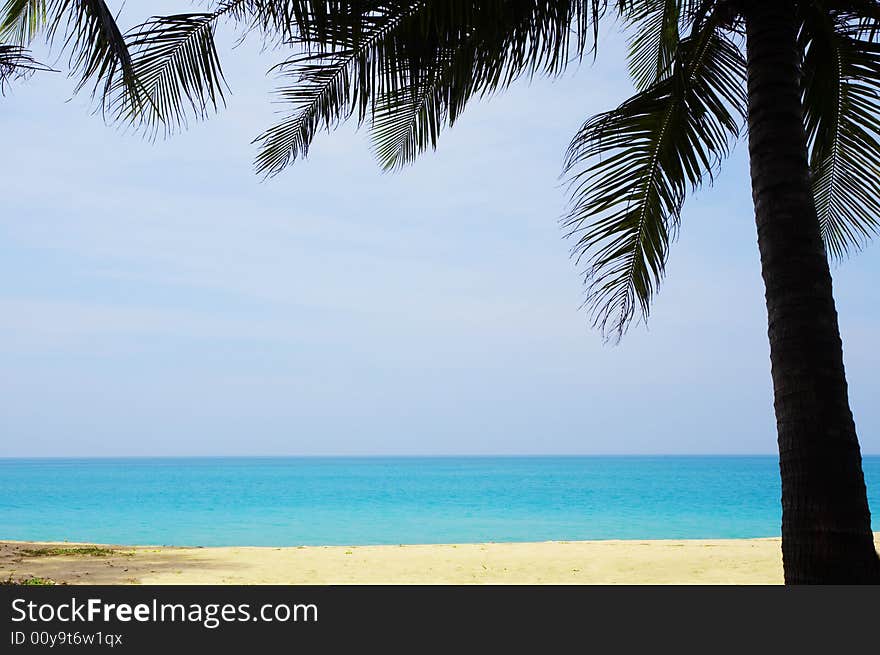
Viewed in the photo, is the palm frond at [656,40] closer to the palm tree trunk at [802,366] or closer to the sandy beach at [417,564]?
the palm tree trunk at [802,366]

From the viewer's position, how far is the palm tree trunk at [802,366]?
4.24 meters

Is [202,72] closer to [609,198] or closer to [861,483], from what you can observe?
[609,198]

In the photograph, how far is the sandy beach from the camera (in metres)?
10.9

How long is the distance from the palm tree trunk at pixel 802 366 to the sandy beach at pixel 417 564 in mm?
6327

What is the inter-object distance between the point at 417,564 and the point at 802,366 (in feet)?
29.9

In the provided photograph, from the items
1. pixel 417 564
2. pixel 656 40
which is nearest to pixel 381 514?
pixel 417 564

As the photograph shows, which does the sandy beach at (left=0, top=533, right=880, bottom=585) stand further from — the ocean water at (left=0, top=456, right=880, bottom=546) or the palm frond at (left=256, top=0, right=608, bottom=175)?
the ocean water at (left=0, top=456, right=880, bottom=546)

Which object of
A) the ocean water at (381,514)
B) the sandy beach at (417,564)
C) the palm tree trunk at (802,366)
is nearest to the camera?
the palm tree trunk at (802,366)

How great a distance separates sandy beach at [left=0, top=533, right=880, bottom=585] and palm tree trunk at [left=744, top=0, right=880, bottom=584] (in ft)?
20.8

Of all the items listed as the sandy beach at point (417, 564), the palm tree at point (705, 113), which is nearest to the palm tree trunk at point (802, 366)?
the palm tree at point (705, 113)

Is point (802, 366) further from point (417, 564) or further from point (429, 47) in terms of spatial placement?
point (417, 564)

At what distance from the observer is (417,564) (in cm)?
1259

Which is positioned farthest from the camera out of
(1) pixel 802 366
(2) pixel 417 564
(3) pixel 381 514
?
(3) pixel 381 514

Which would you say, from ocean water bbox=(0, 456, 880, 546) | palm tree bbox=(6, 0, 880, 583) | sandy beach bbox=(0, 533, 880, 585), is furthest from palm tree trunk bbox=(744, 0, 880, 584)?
ocean water bbox=(0, 456, 880, 546)
